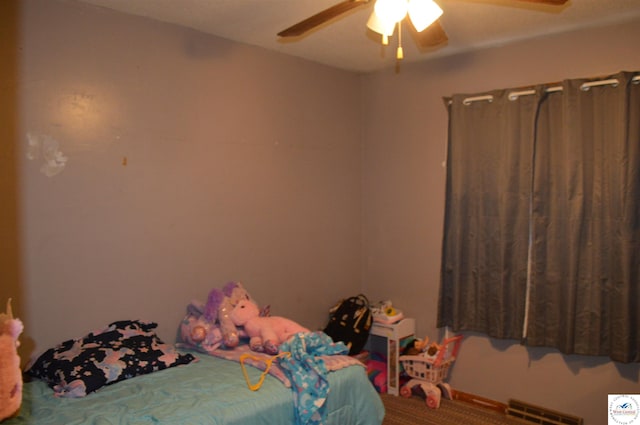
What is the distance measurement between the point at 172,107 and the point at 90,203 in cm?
80

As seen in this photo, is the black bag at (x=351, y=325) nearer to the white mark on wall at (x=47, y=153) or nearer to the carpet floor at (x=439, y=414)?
the carpet floor at (x=439, y=414)

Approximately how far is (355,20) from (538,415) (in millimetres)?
2892

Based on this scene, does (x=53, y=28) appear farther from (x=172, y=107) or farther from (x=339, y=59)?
(x=339, y=59)

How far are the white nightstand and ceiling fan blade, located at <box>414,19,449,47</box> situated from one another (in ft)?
7.57

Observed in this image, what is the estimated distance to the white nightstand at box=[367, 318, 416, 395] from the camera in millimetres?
3980

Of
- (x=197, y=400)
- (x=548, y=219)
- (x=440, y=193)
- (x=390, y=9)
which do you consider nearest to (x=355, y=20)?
(x=390, y=9)

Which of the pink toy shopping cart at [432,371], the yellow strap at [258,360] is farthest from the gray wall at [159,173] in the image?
the pink toy shopping cart at [432,371]

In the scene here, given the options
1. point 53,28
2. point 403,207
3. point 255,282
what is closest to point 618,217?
point 403,207

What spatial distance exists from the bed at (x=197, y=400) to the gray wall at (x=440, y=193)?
124 cm

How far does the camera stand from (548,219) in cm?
343

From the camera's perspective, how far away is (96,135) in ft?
9.65

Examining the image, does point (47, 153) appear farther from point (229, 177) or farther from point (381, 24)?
point (381, 24)

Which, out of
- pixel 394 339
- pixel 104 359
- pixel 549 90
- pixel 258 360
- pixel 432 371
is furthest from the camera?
pixel 394 339

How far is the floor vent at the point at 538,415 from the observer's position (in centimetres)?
338
